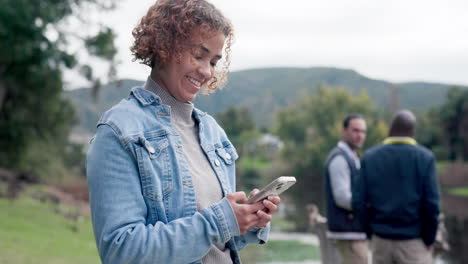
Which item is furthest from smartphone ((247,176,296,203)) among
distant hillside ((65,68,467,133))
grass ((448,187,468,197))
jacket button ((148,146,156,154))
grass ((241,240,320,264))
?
grass ((448,187,468,197))

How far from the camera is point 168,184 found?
154cm

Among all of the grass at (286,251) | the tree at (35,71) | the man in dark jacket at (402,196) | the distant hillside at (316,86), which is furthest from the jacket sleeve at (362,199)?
the tree at (35,71)

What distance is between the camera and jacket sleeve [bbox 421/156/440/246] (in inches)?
160

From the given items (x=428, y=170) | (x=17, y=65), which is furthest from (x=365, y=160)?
(x=17, y=65)

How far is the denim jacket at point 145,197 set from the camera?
144 cm

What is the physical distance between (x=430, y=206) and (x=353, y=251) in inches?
38.9

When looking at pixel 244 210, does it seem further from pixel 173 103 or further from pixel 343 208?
pixel 343 208

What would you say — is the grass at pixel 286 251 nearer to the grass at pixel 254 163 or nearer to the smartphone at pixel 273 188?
the smartphone at pixel 273 188

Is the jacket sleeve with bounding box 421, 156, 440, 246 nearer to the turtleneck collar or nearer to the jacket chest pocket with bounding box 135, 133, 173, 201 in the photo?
the turtleneck collar

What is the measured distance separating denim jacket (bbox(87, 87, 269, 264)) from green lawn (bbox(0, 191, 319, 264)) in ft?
20.4

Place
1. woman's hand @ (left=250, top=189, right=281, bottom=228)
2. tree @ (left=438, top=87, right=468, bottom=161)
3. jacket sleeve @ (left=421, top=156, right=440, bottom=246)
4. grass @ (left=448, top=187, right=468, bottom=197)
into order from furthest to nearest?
tree @ (left=438, top=87, right=468, bottom=161) < grass @ (left=448, top=187, right=468, bottom=197) < jacket sleeve @ (left=421, top=156, right=440, bottom=246) < woman's hand @ (left=250, top=189, right=281, bottom=228)

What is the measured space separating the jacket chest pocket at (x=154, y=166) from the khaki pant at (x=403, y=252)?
121 inches

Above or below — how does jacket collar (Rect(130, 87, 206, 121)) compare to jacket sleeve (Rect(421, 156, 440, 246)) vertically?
above

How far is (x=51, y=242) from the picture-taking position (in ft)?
35.9
